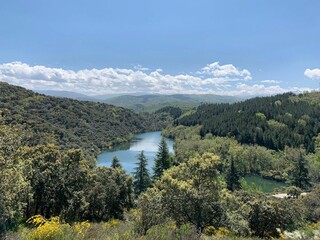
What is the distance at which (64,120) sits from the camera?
12081 cm

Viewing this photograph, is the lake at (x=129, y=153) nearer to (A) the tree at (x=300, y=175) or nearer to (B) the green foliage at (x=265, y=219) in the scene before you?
(A) the tree at (x=300, y=175)

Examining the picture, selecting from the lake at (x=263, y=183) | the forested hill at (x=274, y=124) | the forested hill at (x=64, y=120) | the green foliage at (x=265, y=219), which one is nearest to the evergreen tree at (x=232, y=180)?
the lake at (x=263, y=183)

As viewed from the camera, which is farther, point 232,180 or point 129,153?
point 129,153

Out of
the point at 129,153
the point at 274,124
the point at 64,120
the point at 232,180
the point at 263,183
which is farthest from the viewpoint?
the point at 64,120

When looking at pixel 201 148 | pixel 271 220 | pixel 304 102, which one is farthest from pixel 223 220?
pixel 304 102

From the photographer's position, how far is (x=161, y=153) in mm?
51906

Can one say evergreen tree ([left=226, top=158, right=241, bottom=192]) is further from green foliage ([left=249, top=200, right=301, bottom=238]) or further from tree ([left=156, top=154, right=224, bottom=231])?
tree ([left=156, top=154, right=224, bottom=231])

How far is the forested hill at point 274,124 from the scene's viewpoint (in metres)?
101

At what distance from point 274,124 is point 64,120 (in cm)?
8562

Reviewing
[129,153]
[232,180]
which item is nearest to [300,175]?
[232,180]

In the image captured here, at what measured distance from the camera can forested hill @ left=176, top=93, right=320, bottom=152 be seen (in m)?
101

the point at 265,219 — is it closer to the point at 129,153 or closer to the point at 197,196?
the point at 197,196

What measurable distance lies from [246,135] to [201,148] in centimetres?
2619

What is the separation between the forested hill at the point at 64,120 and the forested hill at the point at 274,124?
1810 inches
